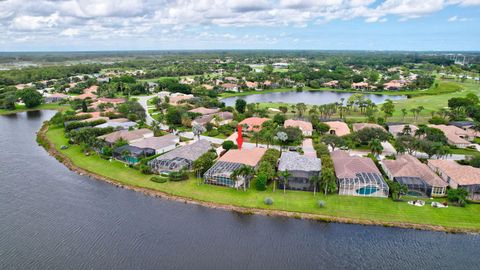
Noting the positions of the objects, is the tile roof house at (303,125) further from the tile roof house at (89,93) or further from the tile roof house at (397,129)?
the tile roof house at (89,93)

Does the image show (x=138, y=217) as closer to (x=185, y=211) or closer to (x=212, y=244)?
(x=185, y=211)

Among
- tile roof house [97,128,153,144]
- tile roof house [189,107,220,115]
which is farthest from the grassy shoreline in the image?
tile roof house [97,128,153,144]

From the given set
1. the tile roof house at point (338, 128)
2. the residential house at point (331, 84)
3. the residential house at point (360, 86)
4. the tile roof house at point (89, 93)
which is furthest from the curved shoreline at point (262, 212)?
the residential house at point (331, 84)

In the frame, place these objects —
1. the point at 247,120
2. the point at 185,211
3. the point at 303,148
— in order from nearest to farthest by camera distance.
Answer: the point at 185,211 → the point at 303,148 → the point at 247,120

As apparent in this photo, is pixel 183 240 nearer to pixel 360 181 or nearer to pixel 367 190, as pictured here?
pixel 360 181

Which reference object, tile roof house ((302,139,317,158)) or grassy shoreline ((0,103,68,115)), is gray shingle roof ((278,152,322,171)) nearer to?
tile roof house ((302,139,317,158))

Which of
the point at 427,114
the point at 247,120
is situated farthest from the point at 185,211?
the point at 427,114
